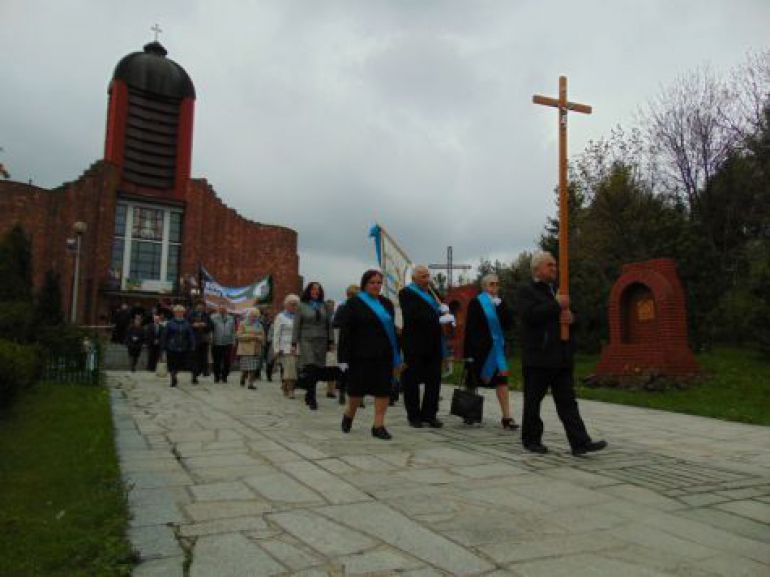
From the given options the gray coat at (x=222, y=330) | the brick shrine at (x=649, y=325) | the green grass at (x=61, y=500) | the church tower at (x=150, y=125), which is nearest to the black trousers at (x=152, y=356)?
the gray coat at (x=222, y=330)

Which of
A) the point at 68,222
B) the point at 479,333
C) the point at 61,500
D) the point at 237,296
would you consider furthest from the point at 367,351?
the point at 68,222

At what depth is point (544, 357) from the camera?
18.9 ft

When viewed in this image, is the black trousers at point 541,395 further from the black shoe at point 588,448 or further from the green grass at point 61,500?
the green grass at point 61,500

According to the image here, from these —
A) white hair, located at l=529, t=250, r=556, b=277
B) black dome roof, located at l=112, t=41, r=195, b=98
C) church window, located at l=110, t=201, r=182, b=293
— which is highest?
black dome roof, located at l=112, t=41, r=195, b=98

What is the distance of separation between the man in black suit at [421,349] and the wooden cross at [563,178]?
1.63 metres

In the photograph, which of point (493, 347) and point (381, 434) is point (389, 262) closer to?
point (493, 347)

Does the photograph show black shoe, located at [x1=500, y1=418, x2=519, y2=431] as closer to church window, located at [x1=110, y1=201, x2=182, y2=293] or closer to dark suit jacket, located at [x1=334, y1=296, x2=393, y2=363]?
dark suit jacket, located at [x1=334, y1=296, x2=393, y2=363]

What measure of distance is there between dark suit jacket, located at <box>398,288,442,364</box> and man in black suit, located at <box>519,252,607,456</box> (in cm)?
141

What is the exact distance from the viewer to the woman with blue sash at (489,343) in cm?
710

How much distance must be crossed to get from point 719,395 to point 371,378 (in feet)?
26.3

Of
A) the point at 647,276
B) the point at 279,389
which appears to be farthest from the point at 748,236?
the point at 279,389

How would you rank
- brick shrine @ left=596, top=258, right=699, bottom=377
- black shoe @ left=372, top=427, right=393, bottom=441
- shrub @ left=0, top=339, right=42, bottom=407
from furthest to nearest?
1. brick shrine @ left=596, top=258, right=699, bottom=377
2. shrub @ left=0, top=339, right=42, bottom=407
3. black shoe @ left=372, top=427, right=393, bottom=441

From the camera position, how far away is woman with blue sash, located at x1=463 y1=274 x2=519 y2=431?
7102mm

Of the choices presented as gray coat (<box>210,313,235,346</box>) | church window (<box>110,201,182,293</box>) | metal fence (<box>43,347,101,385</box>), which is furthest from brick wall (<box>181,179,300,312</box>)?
metal fence (<box>43,347,101,385</box>)
